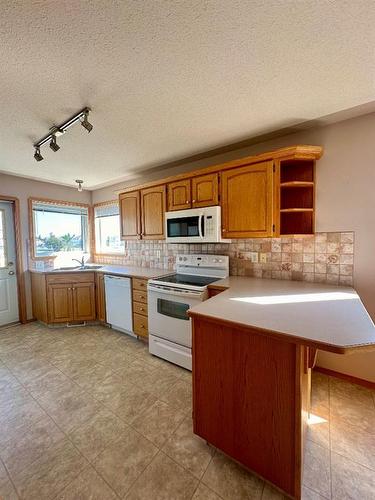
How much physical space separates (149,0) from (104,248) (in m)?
3.82

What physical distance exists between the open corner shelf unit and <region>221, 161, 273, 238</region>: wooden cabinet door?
18cm

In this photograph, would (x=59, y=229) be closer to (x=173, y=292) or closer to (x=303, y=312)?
(x=173, y=292)

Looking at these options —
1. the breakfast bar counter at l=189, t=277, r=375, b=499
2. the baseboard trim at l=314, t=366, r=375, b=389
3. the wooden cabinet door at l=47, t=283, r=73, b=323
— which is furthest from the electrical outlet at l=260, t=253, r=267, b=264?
the wooden cabinet door at l=47, t=283, r=73, b=323

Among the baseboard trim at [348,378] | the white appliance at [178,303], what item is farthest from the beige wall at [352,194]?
the white appliance at [178,303]

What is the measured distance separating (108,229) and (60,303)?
1561mm

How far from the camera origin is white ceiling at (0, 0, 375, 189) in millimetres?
941

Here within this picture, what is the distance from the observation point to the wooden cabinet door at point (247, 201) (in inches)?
78.7

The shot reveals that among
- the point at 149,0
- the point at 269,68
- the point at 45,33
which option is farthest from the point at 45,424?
the point at 269,68

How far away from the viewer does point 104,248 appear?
4.25 metres

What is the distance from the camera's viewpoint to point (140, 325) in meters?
2.77

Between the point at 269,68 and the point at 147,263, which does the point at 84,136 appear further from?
the point at 147,263

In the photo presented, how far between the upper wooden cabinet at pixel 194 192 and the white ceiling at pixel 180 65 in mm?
475

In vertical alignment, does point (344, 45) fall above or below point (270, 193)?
above

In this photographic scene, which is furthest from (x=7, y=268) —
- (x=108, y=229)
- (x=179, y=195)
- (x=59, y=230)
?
(x=179, y=195)
